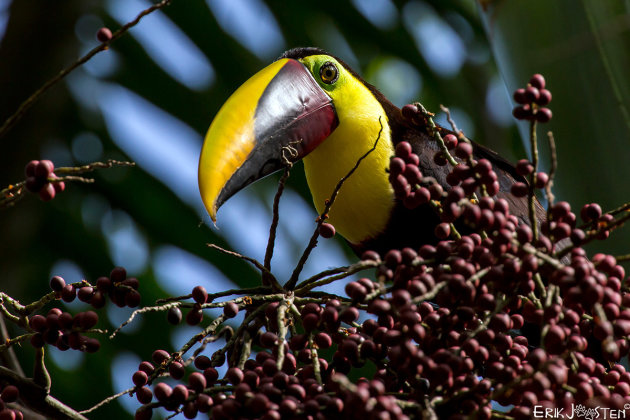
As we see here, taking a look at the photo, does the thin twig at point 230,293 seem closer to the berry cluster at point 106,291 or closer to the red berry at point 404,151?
the berry cluster at point 106,291

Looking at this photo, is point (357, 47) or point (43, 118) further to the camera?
point (357, 47)

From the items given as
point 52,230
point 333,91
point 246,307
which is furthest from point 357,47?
point 246,307

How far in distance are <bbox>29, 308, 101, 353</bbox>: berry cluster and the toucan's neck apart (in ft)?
3.09

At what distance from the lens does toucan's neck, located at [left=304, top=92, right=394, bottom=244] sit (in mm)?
1778

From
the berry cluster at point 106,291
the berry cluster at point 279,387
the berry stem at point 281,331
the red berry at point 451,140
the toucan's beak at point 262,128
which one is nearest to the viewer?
the berry cluster at point 279,387

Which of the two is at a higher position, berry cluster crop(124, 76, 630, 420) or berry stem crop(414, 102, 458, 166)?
berry stem crop(414, 102, 458, 166)

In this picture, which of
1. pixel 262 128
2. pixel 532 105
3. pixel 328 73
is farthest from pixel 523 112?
pixel 328 73

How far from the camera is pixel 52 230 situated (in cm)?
237

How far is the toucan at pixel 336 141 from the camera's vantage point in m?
1.59

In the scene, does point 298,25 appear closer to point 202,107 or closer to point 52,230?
point 202,107

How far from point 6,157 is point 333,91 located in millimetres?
784

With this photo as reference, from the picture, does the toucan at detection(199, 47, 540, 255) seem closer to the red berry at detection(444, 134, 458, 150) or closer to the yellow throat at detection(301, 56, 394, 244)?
the yellow throat at detection(301, 56, 394, 244)

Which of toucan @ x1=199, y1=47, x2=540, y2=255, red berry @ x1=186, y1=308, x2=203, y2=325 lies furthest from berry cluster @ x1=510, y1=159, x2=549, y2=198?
toucan @ x1=199, y1=47, x2=540, y2=255

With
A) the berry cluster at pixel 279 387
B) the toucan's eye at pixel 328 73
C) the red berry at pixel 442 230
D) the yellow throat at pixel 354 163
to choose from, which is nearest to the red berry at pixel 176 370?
the berry cluster at pixel 279 387
